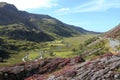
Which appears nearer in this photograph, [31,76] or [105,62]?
[105,62]

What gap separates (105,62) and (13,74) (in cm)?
1864

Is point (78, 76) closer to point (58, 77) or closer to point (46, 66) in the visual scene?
point (58, 77)

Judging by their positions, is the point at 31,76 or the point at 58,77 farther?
the point at 31,76

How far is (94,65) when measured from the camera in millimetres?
45688

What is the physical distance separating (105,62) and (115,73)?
4092 mm

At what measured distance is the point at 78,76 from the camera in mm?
44719

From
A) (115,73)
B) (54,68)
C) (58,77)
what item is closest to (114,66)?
(115,73)

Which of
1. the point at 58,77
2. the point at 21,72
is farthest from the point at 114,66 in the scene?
the point at 21,72

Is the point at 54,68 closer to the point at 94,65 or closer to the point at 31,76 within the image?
the point at 31,76

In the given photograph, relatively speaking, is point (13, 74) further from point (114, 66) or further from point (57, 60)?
point (114, 66)

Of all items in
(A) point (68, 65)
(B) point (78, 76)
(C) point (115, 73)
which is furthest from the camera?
(A) point (68, 65)

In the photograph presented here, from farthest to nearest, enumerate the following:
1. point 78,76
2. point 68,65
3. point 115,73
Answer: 1. point 68,65
2. point 78,76
3. point 115,73

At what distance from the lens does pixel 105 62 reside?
45.5m

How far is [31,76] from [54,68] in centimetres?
432
